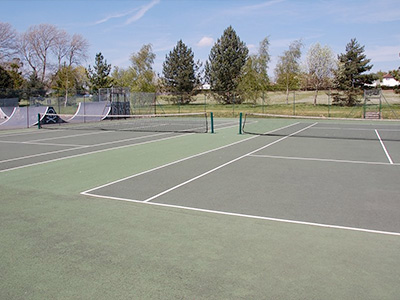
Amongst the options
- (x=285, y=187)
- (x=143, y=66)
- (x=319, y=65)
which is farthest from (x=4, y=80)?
(x=285, y=187)

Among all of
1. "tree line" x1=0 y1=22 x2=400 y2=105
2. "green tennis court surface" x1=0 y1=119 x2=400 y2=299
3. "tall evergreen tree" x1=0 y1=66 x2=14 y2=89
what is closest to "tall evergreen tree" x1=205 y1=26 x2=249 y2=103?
"tree line" x1=0 y1=22 x2=400 y2=105

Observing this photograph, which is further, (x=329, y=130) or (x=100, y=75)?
(x=100, y=75)

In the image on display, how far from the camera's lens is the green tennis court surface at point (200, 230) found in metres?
3.68

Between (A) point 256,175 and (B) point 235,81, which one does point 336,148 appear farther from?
(B) point 235,81

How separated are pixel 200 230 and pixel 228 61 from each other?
173 feet

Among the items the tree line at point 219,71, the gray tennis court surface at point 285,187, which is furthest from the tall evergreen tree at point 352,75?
the gray tennis court surface at point 285,187

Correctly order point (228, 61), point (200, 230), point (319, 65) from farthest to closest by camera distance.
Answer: point (228, 61)
point (319, 65)
point (200, 230)

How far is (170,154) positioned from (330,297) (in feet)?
31.1

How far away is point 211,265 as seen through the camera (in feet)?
13.5

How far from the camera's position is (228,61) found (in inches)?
2195

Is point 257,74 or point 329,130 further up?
point 257,74

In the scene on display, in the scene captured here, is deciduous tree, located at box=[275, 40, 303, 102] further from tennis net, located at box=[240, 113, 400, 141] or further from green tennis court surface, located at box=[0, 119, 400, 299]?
green tennis court surface, located at box=[0, 119, 400, 299]

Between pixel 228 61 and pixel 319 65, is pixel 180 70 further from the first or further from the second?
pixel 319 65

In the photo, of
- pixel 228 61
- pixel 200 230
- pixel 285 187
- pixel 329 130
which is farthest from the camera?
→ pixel 228 61
